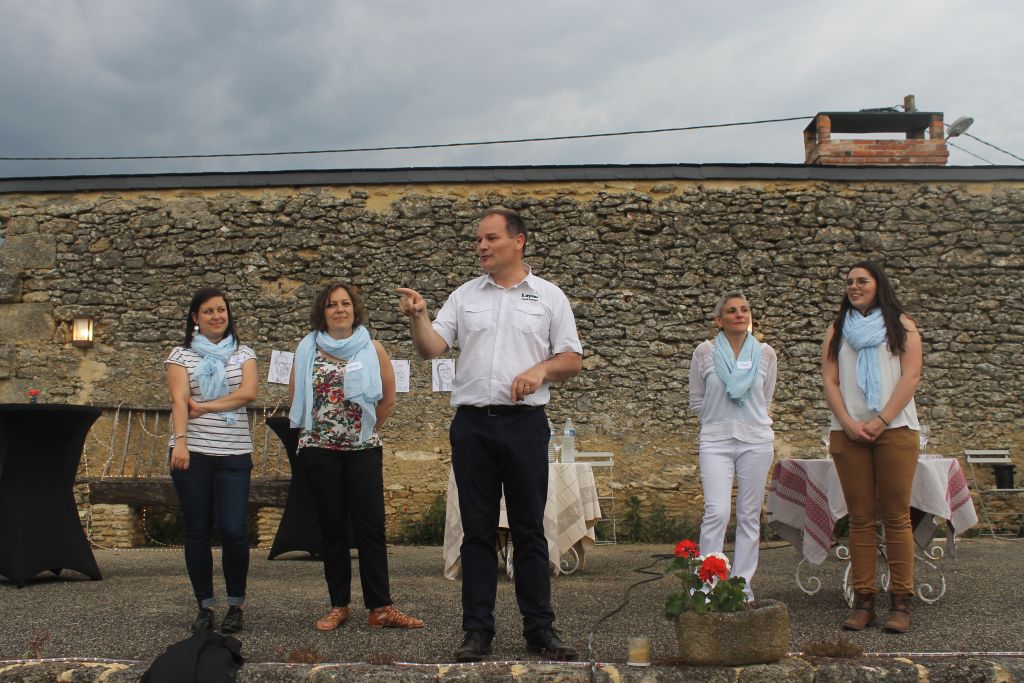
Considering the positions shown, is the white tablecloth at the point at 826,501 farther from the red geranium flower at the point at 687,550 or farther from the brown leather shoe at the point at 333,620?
the brown leather shoe at the point at 333,620

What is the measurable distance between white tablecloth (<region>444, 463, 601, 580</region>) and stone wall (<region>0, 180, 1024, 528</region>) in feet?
8.68

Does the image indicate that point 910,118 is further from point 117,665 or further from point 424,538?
point 117,665

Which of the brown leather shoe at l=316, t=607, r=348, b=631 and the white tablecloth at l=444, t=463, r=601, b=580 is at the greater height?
Result: the white tablecloth at l=444, t=463, r=601, b=580

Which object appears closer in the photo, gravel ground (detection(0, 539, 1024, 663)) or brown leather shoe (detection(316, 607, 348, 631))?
gravel ground (detection(0, 539, 1024, 663))

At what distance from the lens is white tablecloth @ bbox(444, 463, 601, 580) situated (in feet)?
18.2

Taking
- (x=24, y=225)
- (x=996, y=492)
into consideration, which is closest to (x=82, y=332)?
(x=24, y=225)

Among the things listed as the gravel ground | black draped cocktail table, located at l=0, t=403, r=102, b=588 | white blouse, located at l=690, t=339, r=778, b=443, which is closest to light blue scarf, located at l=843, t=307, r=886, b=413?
white blouse, located at l=690, t=339, r=778, b=443

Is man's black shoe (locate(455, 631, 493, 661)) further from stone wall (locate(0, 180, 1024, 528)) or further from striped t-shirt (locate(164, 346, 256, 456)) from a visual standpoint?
stone wall (locate(0, 180, 1024, 528))

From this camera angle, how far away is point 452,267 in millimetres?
8781

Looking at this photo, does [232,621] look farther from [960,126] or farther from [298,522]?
[960,126]

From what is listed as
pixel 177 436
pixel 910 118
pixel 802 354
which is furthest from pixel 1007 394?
pixel 177 436

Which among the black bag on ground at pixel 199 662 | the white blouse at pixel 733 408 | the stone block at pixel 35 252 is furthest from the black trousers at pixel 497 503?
the stone block at pixel 35 252

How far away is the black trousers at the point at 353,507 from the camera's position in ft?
13.0

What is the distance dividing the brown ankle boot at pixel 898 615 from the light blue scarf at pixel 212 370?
2964 millimetres
